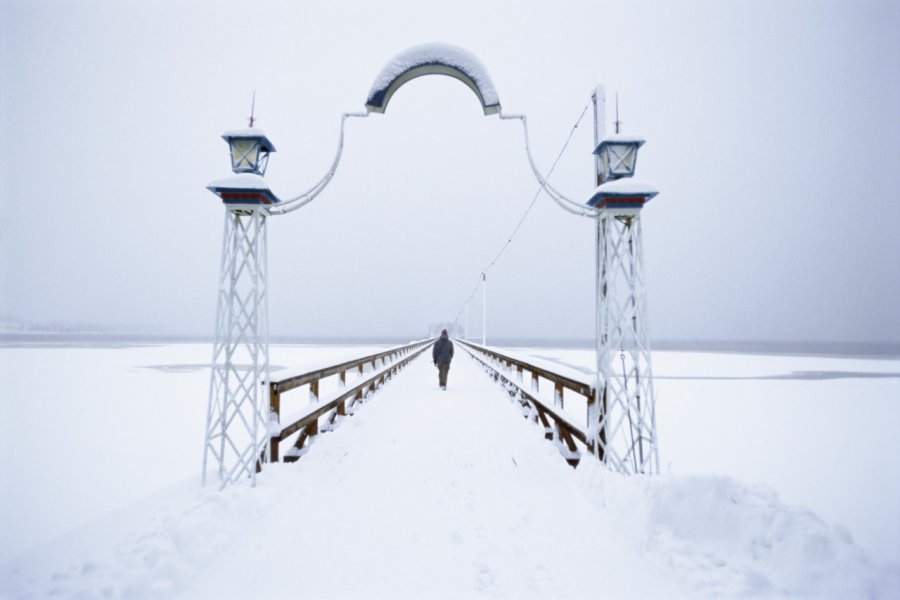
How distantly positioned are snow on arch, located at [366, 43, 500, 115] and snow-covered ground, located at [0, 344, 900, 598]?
4.68m

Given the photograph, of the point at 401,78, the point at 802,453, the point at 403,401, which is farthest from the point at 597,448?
the point at 802,453

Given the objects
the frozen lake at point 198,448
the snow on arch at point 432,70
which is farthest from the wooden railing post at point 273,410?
the snow on arch at point 432,70

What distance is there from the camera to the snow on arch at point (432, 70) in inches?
212

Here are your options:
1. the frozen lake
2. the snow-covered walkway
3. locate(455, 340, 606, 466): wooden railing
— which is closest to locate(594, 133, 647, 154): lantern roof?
locate(455, 340, 606, 466): wooden railing

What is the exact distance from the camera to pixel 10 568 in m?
3.09

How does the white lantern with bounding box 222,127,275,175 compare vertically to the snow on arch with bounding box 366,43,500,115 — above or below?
below

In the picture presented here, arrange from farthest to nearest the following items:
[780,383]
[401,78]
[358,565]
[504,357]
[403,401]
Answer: [780,383] → [504,357] → [403,401] → [401,78] → [358,565]

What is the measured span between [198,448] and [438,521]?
250 inches

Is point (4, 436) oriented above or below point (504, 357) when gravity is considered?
below

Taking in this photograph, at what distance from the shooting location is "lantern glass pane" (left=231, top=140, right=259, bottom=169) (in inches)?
195

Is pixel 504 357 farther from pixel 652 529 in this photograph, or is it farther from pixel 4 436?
pixel 4 436

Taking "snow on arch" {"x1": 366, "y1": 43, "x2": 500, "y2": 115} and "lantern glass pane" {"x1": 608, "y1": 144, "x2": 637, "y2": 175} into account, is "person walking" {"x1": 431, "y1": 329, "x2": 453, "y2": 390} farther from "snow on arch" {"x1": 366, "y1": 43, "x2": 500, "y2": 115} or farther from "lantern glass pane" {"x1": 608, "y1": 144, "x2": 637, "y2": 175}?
"lantern glass pane" {"x1": 608, "y1": 144, "x2": 637, "y2": 175}

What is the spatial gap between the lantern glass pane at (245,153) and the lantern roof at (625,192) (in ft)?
13.3

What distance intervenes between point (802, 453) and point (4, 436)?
54.2 feet
